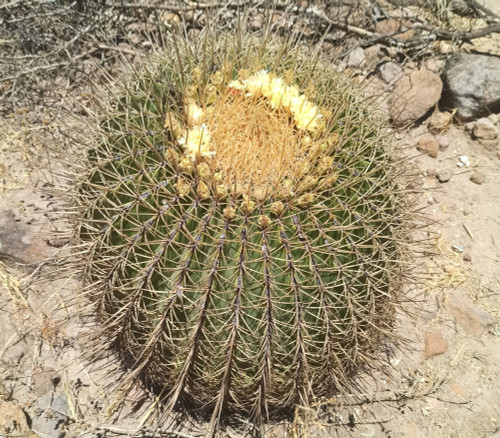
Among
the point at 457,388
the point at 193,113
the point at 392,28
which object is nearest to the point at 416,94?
the point at 392,28

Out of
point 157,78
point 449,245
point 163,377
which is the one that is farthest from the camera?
point 449,245

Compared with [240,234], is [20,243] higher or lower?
lower

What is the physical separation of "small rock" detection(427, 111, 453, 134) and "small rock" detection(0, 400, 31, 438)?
3887 millimetres

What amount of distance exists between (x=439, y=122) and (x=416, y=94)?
35 cm

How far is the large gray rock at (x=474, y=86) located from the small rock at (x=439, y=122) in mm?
119

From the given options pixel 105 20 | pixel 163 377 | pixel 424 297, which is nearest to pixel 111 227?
pixel 163 377

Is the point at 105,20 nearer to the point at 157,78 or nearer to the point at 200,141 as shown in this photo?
the point at 157,78

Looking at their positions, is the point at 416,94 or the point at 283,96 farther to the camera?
the point at 416,94

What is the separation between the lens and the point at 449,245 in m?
3.89

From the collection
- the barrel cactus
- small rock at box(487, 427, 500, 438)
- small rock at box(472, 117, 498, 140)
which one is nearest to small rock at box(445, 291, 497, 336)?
small rock at box(487, 427, 500, 438)

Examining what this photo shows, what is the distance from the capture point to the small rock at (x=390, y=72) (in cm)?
477

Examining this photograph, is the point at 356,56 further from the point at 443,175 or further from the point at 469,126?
the point at 443,175

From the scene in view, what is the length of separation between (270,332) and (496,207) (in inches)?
112

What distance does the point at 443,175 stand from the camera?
4.28 meters
